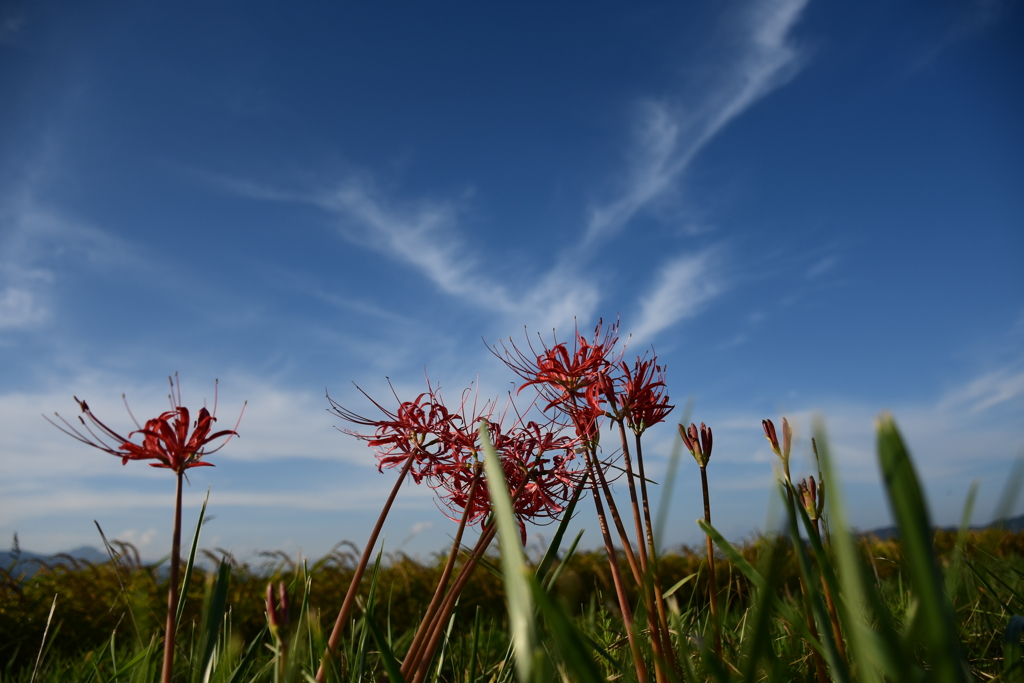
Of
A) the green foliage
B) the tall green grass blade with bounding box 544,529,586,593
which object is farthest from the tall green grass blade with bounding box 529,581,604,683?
the tall green grass blade with bounding box 544,529,586,593

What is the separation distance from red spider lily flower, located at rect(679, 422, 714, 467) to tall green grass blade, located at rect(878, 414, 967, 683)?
59.9 inches

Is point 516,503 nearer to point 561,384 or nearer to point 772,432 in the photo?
point 561,384

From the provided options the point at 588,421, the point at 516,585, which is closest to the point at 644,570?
the point at 588,421

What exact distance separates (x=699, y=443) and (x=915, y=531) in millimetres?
1585

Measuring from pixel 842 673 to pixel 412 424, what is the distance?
56.3 inches

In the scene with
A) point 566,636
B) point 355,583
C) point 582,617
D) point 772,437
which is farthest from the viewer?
point 582,617

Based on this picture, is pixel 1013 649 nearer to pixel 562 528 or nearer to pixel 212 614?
pixel 562 528

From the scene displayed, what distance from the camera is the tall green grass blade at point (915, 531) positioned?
59 centimetres

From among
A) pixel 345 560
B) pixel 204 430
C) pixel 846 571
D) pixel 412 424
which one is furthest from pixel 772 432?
pixel 345 560

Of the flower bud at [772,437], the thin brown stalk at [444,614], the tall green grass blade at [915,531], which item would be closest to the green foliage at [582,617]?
the tall green grass blade at [915,531]

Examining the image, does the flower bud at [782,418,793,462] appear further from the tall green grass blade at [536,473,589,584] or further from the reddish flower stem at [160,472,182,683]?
the reddish flower stem at [160,472,182,683]

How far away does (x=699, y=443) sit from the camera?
2.14 m

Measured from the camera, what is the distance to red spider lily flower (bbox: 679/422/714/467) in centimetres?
215

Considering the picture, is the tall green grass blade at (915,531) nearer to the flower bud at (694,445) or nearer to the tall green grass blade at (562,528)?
the tall green grass blade at (562,528)
